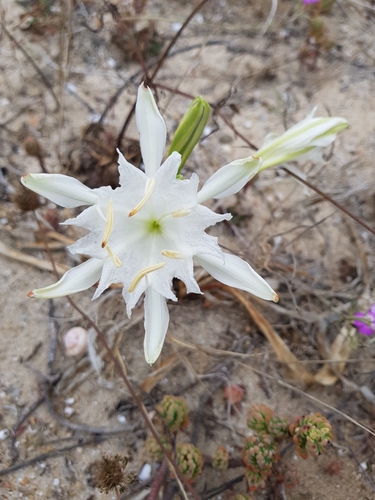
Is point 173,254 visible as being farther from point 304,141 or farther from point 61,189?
point 304,141

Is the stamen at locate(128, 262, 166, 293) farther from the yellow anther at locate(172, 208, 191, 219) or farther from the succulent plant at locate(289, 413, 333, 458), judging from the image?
the succulent plant at locate(289, 413, 333, 458)

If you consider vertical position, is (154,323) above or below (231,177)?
below

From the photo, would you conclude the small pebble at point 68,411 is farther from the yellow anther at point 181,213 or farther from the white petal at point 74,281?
the yellow anther at point 181,213

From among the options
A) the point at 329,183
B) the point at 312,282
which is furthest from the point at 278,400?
the point at 329,183

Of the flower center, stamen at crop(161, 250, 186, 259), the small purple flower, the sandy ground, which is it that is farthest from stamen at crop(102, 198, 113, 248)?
the small purple flower

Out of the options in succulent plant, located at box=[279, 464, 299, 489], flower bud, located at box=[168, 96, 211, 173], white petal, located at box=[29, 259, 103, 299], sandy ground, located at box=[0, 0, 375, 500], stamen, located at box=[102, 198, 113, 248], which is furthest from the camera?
sandy ground, located at box=[0, 0, 375, 500]

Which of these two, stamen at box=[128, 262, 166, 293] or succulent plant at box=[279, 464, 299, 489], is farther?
succulent plant at box=[279, 464, 299, 489]

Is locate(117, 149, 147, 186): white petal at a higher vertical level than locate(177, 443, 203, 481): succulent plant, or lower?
higher

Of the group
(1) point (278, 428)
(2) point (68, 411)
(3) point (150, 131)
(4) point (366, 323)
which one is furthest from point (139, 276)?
(4) point (366, 323)
